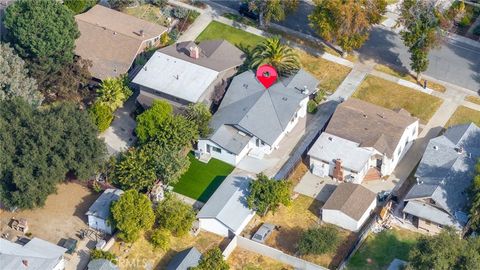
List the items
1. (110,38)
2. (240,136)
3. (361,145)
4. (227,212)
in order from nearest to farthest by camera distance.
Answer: (227,212) < (361,145) < (240,136) < (110,38)

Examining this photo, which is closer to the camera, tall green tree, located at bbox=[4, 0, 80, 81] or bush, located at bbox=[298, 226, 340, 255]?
bush, located at bbox=[298, 226, 340, 255]

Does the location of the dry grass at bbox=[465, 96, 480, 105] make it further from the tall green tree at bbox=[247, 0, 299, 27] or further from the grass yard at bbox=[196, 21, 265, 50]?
the grass yard at bbox=[196, 21, 265, 50]

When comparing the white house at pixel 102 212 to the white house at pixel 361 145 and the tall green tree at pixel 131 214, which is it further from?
the white house at pixel 361 145

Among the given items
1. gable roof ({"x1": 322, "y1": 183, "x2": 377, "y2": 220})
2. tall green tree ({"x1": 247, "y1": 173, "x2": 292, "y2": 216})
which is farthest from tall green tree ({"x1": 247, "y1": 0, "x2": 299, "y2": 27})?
tall green tree ({"x1": 247, "y1": 173, "x2": 292, "y2": 216})

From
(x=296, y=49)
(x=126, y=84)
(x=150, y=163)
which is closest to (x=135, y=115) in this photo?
(x=126, y=84)

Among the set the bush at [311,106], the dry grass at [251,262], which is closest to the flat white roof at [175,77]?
the bush at [311,106]

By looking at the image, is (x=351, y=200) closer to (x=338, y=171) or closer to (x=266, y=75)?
(x=338, y=171)

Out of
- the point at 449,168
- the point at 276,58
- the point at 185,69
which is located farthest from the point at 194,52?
the point at 449,168

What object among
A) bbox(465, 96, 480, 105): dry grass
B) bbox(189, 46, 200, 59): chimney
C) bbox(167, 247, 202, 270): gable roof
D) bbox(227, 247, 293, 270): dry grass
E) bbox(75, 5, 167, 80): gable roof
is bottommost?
bbox(227, 247, 293, 270): dry grass
